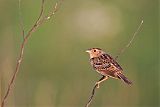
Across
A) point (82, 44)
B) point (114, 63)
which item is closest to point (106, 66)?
point (114, 63)

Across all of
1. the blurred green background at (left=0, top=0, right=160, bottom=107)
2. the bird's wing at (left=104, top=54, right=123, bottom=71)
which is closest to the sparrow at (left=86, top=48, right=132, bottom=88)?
the bird's wing at (left=104, top=54, right=123, bottom=71)

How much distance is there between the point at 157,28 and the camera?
1555cm

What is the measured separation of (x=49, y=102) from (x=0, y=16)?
6.53 metres

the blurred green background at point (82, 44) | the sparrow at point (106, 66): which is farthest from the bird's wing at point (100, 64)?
the blurred green background at point (82, 44)

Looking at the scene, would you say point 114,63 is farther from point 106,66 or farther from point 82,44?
point 82,44

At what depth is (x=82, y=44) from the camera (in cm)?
1440

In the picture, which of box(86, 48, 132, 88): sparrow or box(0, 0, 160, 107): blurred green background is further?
box(0, 0, 160, 107): blurred green background

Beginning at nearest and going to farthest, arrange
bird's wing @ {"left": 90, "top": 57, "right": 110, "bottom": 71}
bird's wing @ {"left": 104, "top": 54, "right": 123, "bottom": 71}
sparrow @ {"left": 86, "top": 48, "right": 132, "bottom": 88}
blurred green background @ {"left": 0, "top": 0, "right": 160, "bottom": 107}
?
sparrow @ {"left": 86, "top": 48, "right": 132, "bottom": 88}, bird's wing @ {"left": 104, "top": 54, "right": 123, "bottom": 71}, bird's wing @ {"left": 90, "top": 57, "right": 110, "bottom": 71}, blurred green background @ {"left": 0, "top": 0, "right": 160, "bottom": 107}

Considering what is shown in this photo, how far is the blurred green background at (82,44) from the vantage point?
12.1 m

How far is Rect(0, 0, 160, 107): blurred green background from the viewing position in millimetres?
12094

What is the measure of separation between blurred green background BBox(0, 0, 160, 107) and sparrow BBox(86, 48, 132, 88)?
11.1 ft

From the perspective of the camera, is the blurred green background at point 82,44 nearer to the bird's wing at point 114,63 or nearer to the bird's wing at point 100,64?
the bird's wing at point 100,64

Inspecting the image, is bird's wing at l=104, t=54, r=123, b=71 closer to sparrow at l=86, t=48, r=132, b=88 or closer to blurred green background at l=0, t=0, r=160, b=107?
sparrow at l=86, t=48, r=132, b=88

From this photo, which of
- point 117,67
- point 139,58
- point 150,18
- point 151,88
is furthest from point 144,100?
point 117,67
